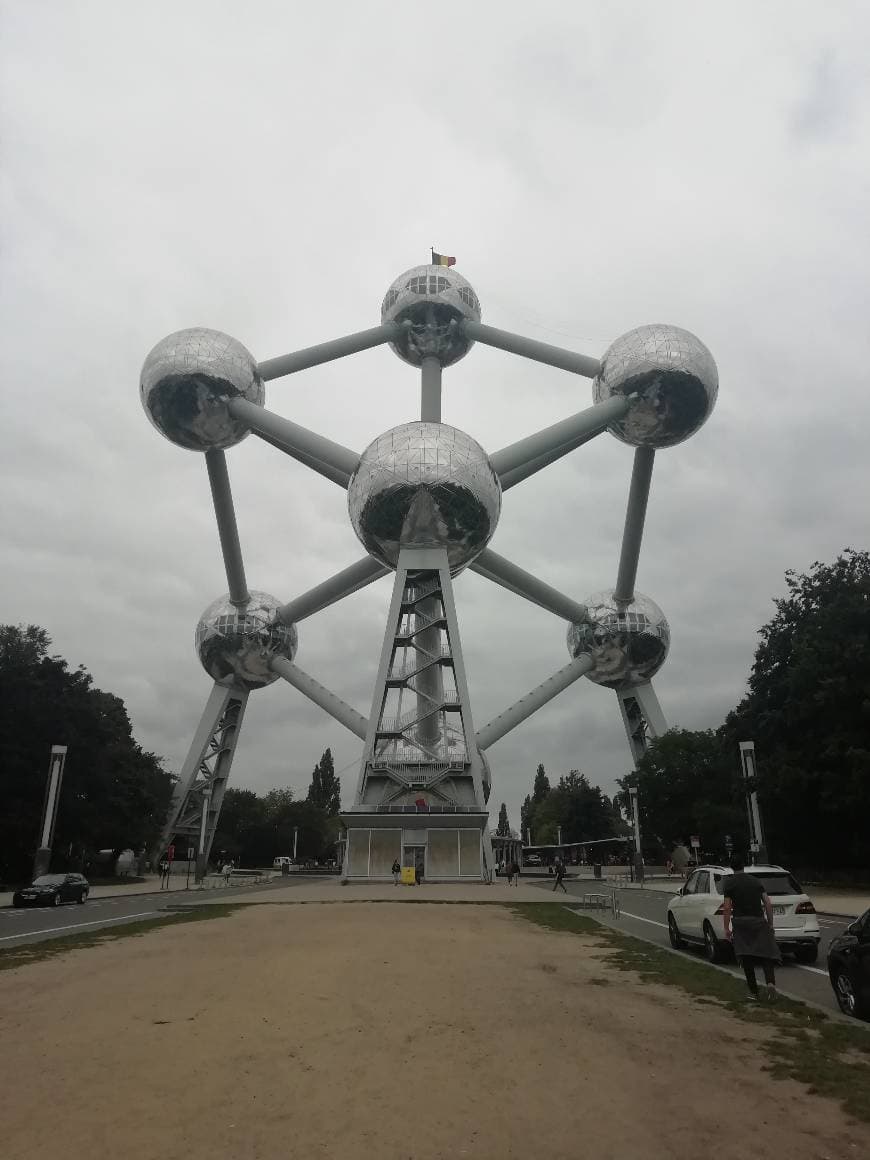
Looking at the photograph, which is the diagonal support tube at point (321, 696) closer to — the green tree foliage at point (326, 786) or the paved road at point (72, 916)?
the paved road at point (72, 916)

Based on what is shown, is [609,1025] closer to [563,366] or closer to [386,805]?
[386,805]

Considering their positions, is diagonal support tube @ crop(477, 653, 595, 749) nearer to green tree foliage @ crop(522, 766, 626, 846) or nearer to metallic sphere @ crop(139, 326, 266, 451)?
metallic sphere @ crop(139, 326, 266, 451)

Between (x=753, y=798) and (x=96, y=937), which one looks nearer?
(x=96, y=937)

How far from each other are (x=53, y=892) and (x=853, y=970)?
21.0 meters

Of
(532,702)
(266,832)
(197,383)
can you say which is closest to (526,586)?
(532,702)

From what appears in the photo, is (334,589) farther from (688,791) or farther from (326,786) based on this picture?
(326,786)

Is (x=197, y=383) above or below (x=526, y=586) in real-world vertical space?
above

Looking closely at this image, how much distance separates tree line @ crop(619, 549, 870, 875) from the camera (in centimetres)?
2455

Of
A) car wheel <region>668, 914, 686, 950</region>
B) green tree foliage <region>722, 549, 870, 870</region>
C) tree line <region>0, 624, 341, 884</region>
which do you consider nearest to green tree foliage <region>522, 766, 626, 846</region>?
tree line <region>0, 624, 341, 884</region>

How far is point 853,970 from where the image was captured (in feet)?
22.9

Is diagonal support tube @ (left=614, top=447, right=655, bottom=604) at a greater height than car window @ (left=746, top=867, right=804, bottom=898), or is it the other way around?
diagonal support tube @ (left=614, top=447, right=655, bottom=604)

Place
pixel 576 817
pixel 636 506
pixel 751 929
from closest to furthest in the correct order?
pixel 751 929, pixel 636 506, pixel 576 817

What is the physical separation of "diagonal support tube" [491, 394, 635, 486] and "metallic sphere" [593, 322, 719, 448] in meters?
0.68

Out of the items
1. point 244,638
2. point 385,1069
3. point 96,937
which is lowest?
point 385,1069
